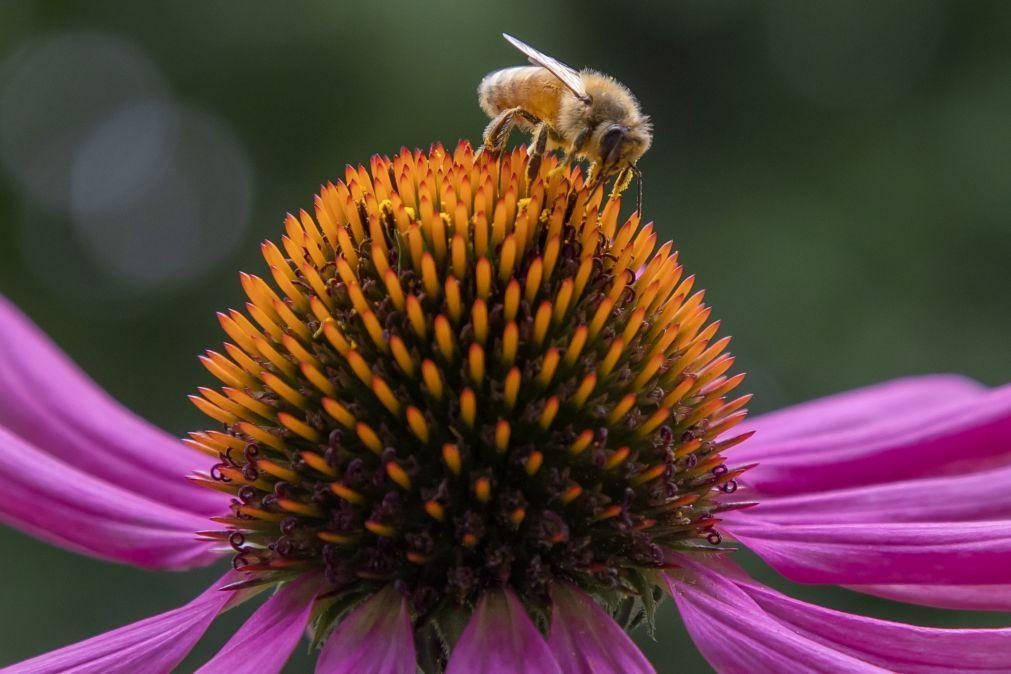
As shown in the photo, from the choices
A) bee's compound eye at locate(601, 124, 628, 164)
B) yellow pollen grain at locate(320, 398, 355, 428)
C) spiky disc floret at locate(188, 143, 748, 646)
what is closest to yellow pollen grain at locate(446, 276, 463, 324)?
spiky disc floret at locate(188, 143, 748, 646)

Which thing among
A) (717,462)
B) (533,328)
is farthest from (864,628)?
(533,328)

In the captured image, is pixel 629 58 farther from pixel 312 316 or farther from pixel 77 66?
pixel 312 316

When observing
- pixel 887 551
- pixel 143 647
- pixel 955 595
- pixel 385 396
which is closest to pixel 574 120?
pixel 385 396

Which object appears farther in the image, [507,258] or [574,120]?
[574,120]

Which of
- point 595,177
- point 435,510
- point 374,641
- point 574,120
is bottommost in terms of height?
point 374,641

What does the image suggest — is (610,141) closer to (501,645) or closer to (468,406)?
(468,406)

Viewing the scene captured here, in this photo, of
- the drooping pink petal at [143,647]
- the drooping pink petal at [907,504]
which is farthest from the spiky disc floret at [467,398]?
the drooping pink petal at [907,504]
